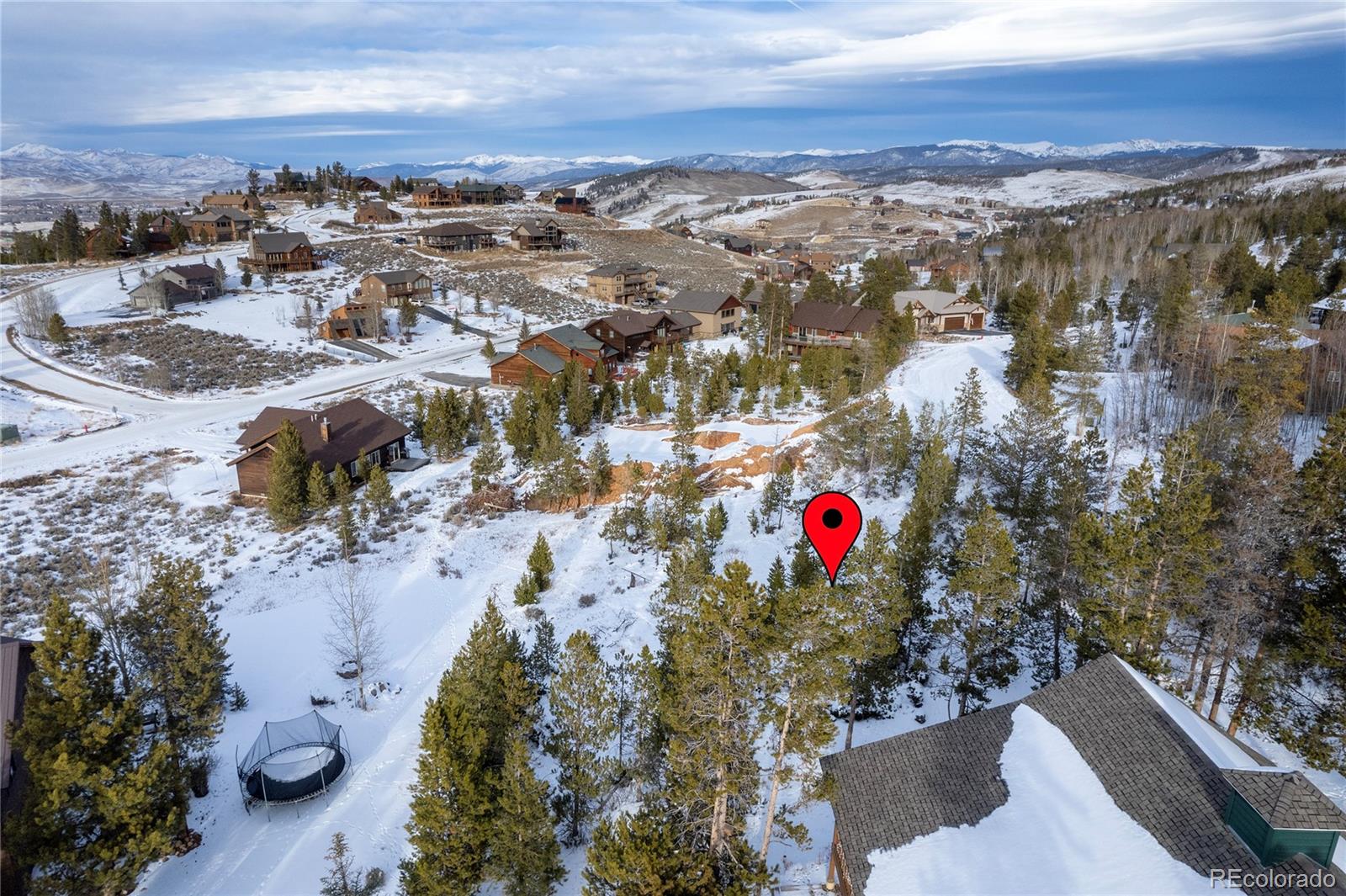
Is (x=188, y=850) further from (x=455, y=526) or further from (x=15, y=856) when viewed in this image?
(x=455, y=526)

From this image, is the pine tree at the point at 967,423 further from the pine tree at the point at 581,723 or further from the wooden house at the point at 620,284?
the wooden house at the point at 620,284

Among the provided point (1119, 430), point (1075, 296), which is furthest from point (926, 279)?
point (1119, 430)

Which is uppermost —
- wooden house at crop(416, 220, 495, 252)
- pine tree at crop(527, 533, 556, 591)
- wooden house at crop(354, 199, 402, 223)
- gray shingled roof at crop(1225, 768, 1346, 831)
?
wooden house at crop(354, 199, 402, 223)

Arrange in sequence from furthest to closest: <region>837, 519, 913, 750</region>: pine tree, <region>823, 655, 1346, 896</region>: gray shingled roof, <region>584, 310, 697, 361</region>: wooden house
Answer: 1. <region>584, 310, 697, 361</region>: wooden house
2. <region>837, 519, 913, 750</region>: pine tree
3. <region>823, 655, 1346, 896</region>: gray shingled roof

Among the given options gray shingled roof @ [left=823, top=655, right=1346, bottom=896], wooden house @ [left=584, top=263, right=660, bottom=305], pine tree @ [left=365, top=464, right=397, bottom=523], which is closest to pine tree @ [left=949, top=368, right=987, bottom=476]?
gray shingled roof @ [left=823, top=655, right=1346, bottom=896]

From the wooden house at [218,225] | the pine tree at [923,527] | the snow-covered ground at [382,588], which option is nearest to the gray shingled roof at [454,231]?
the wooden house at [218,225]

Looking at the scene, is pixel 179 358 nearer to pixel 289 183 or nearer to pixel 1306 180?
pixel 289 183

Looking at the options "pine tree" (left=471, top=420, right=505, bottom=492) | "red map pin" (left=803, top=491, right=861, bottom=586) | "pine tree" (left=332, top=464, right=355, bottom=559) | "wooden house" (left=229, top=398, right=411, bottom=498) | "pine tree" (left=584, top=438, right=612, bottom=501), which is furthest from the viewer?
"wooden house" (left=229, top=398, right=411, bottom=498)

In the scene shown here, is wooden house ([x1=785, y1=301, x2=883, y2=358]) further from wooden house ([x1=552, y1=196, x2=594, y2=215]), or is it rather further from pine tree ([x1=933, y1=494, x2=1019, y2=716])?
wooden house ([x1=552, y1=196, x2=594, y2=215])
